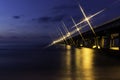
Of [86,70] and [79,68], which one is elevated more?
[79,68]

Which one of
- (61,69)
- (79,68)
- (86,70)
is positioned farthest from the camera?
(79,68)

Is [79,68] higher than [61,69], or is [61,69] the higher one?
[61,69]

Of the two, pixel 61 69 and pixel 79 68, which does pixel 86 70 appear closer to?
pixel 79 68

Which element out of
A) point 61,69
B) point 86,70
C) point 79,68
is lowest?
point 86,70

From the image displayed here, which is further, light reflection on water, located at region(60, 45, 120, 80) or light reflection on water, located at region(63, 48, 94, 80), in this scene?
light reflection on water, located at region(63, 48, 94, 80)

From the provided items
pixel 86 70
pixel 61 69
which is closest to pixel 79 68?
pixel 61 69

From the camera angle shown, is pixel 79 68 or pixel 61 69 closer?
pixel 61 69

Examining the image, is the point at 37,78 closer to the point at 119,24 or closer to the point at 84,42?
the point at 119,24

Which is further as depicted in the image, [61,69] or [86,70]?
[61,69]

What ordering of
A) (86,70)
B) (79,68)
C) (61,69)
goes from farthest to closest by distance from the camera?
(79,68) → (61,69) → (86,70)

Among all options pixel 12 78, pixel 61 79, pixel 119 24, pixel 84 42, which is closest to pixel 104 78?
pixel 61 79

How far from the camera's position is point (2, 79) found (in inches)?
955

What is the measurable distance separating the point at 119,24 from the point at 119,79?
5015cm

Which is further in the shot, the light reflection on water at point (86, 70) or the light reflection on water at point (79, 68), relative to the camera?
the light reflection on water at point (79, 68)
